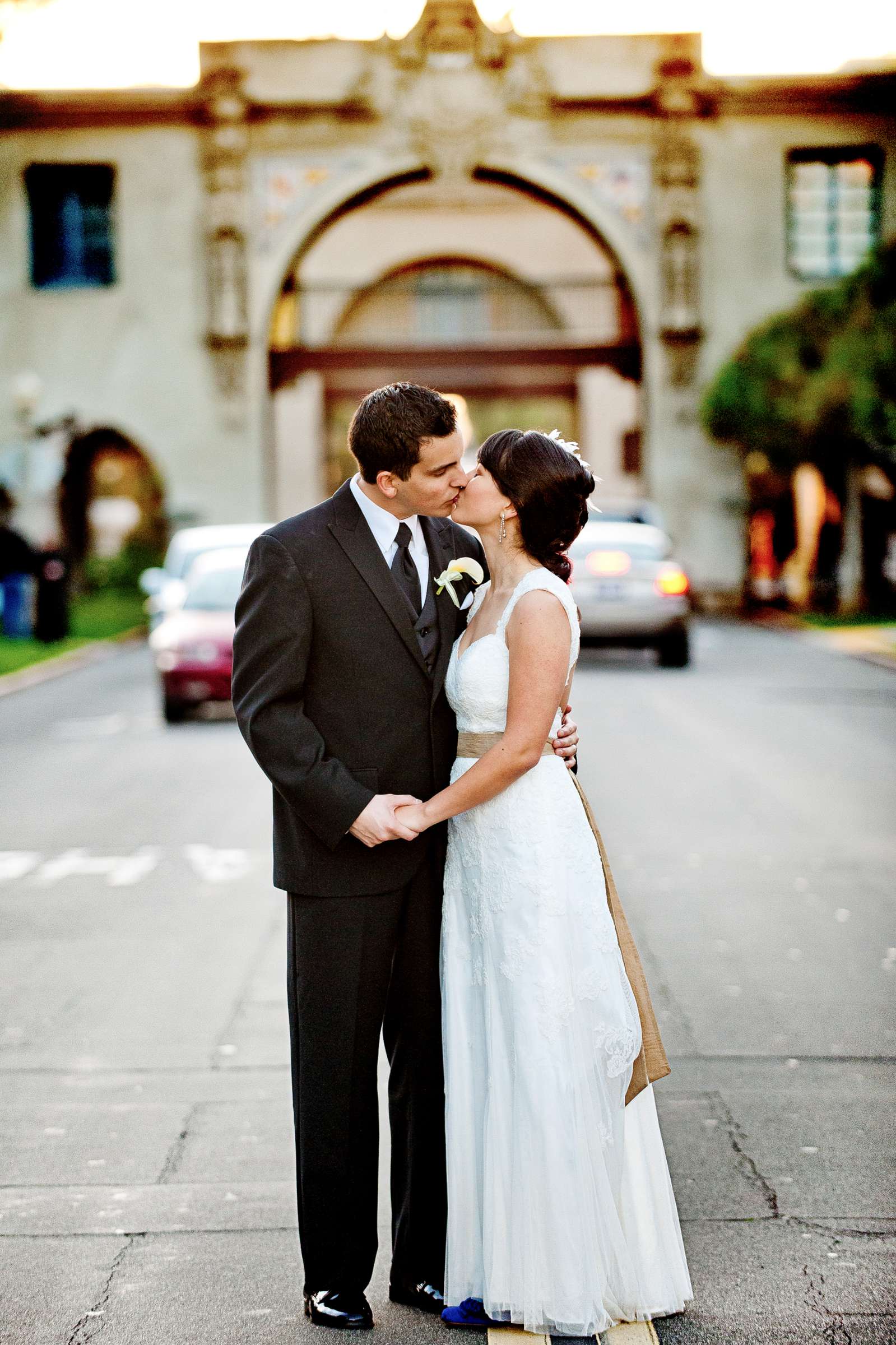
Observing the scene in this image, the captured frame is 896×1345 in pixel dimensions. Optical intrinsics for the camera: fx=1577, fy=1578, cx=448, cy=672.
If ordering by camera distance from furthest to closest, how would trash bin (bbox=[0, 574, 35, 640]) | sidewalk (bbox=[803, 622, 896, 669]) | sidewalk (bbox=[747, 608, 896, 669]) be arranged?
trash bin (bbox=[0, 574, 35, 640])
sidewalk (bbox=[747, 608, 896, 669])
sidewalk (bbox=[803, 622, 896, 669])

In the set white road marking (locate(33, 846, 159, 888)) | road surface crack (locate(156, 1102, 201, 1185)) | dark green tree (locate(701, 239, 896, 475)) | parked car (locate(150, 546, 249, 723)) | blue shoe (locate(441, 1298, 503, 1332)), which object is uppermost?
dark green tree (locate(701, 239, 896, 475))

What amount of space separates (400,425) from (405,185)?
30660 millimetres

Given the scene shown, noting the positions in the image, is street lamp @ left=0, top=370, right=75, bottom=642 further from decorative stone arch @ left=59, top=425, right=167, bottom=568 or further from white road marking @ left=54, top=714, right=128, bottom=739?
white road marking @ left=54, top=714, right=128, bottom=739

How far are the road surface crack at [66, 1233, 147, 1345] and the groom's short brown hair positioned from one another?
1965 mm

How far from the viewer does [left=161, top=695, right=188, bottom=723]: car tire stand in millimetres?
14422

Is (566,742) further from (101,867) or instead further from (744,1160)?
(101,867)

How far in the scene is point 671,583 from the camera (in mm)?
18250

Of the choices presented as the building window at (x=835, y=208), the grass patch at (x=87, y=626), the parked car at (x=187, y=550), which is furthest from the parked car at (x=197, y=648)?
the building window at (x=835, y=208)

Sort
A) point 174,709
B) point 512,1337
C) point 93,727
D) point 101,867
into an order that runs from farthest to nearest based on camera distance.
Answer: point 93,727 < point 174,709 < point 101,867 < point 512,1337

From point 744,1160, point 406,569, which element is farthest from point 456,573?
point 744,1160

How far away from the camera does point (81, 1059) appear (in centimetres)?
539

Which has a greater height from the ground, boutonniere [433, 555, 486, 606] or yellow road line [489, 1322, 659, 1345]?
boutonniere [433, 555, 486, 606]

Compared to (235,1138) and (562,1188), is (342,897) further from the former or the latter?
(235,1138)

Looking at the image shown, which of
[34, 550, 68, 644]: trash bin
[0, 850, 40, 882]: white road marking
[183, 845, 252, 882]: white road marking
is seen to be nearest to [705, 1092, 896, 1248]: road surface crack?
[183, 845, 252, 882]: white road marking
